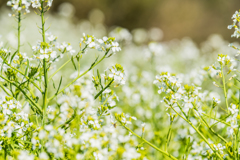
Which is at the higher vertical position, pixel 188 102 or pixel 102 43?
pixel 102 43

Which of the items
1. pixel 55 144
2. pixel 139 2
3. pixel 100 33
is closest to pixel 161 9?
pixel 139 2

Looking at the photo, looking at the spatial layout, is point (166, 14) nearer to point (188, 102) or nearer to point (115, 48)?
point (115, 48)

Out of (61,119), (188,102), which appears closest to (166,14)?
(188,102)

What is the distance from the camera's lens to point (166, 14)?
18188 millimetres

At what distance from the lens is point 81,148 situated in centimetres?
163

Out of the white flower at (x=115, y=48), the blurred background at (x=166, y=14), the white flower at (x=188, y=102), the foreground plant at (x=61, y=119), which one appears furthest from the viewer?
the blurred background at (x=166, y=14)

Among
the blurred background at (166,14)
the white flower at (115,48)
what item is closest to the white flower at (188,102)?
the white flower at (115,48)

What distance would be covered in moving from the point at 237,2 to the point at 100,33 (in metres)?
8.98

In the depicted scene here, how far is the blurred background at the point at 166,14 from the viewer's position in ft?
55.5

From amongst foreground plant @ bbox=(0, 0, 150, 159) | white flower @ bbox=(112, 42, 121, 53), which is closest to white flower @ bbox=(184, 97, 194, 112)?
foreground plant @ bbox=(0, 0, 150, 159)

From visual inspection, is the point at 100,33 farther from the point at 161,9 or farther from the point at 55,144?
the point at 55,144

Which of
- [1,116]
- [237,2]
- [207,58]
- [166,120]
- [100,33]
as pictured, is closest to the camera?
[1,116]

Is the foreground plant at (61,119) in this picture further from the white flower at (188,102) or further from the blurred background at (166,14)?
the blurred background at (166,14)

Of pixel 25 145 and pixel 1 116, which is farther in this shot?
pixel 25 145
